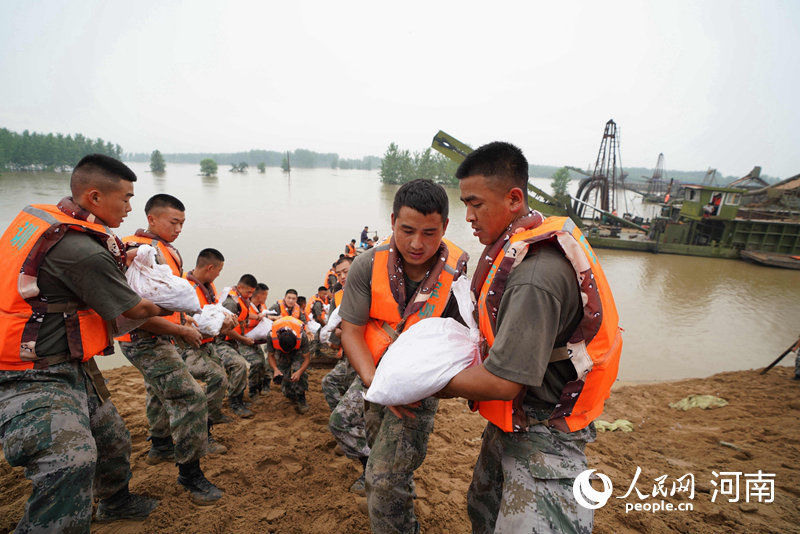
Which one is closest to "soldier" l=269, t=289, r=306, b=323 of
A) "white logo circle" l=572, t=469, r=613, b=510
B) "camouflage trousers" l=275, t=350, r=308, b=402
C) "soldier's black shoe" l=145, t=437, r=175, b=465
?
"camouflage trousers" l=275, t=350, r=308, b=402

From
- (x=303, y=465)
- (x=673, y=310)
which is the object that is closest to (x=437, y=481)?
(x=303, y=465)

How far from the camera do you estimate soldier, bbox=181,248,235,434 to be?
12.8 feet

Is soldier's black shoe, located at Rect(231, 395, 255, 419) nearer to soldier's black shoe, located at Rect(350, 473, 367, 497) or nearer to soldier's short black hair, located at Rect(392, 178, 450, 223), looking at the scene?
soldier's black shoe, located at Rect(350, 473, 367, 497)

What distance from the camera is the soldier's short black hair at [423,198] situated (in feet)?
6.98

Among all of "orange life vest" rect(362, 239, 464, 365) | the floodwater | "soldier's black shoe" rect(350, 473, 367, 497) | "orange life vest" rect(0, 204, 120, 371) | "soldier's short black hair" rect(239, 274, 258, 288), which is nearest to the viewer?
"orange life vest" rect(0, 204, 120, 371)

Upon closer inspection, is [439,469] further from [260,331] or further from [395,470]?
[260,331]

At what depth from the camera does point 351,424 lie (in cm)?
317

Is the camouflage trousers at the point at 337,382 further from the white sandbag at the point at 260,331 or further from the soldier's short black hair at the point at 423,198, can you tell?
the soldier's short black hair at the point at 423,198

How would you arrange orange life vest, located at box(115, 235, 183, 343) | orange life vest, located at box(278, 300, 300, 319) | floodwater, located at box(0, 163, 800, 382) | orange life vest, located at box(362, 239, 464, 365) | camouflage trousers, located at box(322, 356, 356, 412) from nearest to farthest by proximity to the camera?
orange life vest, located at box(362, 239, 464, 365) < orange life vest, located at box(115, 235, 183, 343) < camouflage trousers, located at box(322, 356, 356, 412) < orange life vest, located at box(278, 300, 300, 319) < floodwater, located at box(0, 163, 800, 382)

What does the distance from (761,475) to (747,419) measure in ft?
6.27

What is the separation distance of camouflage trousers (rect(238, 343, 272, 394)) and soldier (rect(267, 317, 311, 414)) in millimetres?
176

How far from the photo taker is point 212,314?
139 inches

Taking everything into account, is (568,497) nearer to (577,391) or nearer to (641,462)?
(577,391)

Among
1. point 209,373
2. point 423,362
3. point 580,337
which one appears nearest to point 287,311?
point 209,373
